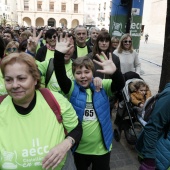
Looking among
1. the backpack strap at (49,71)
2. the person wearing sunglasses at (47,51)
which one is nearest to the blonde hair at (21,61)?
the backpack strap at (49,71)

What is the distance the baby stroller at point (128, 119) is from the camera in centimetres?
343

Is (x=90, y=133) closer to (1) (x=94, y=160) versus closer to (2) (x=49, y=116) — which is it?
(1) (x=94, y=160)

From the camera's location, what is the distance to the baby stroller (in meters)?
3.43

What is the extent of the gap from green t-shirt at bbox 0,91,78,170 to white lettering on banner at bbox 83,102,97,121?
648 mm

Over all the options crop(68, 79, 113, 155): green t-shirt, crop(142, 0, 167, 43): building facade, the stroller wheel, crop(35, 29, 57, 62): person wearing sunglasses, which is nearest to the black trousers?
crop(68, 79, 113, 155): green t-shirt

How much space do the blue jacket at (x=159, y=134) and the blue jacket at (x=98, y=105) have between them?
22.1 inches

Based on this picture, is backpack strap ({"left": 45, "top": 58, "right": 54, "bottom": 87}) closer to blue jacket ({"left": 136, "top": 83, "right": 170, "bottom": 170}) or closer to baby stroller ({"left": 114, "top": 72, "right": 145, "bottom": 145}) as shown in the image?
baby stroller ({"left": 114, "top": 72, "right": 145, "bottom": 145})

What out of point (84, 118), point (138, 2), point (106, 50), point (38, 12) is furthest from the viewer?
point (38, 12)

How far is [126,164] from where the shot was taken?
3.32 metres

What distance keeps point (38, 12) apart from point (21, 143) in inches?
3032

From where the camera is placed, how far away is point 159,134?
1.66 m

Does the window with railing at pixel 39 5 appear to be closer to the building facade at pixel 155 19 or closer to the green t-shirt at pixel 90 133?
the building facade at pixel 155 19

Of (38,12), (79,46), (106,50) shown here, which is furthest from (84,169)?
(38,12)

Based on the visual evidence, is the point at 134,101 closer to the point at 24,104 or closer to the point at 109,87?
the point at 109,87
